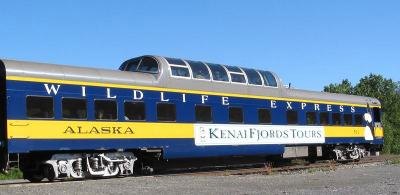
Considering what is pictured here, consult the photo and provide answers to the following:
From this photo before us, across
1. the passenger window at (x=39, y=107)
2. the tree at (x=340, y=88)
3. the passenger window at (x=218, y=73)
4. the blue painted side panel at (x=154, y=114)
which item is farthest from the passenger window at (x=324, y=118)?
the tree at (x=340, y=88)

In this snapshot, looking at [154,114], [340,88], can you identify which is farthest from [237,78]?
[340,88]

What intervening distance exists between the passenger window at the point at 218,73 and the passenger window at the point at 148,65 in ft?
7.84

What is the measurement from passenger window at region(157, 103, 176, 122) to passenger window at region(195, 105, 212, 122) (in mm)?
1084

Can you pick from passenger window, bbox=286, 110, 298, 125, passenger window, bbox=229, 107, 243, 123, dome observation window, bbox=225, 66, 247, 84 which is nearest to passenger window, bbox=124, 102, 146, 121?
passenger window, bbox=229, 107, 243, 123

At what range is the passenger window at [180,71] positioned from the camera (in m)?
19.5

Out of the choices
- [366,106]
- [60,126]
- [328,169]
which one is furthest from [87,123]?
[366,106]

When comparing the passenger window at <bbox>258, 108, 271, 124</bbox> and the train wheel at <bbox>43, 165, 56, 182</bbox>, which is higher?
the passenger window at <bbox>258, 108, 271, 124</bbox>

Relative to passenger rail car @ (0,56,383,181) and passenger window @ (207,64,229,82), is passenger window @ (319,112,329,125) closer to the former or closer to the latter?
passenger rail car @ (0,56,383,181)

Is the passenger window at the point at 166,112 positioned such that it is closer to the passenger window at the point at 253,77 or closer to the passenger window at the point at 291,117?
the passenger window at the point at 253,77

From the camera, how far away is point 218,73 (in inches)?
834

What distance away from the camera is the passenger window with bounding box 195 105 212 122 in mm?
20047

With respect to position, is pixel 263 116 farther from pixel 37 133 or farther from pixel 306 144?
pixel 37 133

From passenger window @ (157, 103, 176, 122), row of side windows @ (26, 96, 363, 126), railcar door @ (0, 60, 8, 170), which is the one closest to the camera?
railcar door @ (0, 60, 8, 170)

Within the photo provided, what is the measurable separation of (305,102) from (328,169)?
3.86 m
